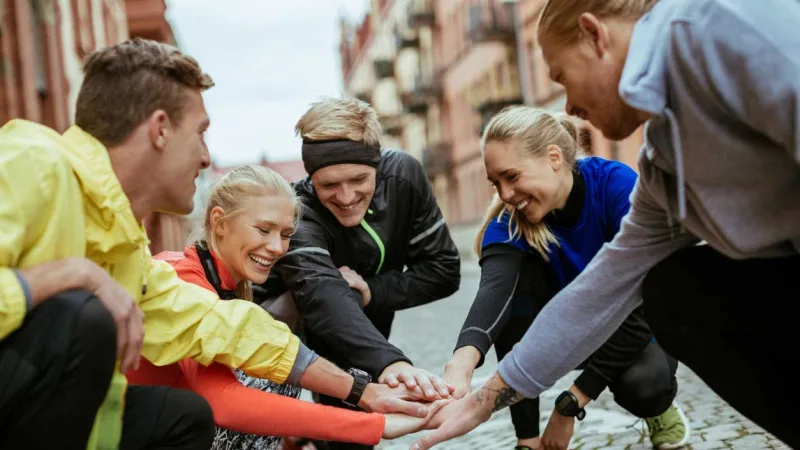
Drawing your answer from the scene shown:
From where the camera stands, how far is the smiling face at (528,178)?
3.73 meters

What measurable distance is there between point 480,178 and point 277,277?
108ft

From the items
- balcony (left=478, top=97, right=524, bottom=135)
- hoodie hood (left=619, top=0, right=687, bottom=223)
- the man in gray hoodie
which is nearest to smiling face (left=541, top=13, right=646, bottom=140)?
the man in gray hoodie

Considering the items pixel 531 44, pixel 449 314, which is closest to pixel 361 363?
pixel 449 314

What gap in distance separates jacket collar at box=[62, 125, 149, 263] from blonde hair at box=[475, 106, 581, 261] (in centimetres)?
171

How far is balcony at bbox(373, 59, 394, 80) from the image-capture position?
5638 centimetres

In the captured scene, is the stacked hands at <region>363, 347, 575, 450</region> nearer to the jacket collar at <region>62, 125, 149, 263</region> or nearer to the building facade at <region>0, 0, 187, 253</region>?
the jacket collar at <region>62, 125, 149, 263</region>

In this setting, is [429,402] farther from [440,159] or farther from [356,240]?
[440,159]

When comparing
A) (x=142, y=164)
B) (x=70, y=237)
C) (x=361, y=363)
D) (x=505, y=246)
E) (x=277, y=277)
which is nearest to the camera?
(x=70, y=237)

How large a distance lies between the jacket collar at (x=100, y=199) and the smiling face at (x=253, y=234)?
1154 millimetres

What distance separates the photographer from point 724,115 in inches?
85.2

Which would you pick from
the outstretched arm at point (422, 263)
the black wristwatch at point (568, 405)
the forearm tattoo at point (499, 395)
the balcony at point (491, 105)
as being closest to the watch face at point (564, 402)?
the black wristwatch at point (568, 405)

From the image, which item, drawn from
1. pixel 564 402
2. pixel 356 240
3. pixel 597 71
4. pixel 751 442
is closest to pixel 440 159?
pixel 356 240

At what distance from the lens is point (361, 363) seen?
3.68 meters

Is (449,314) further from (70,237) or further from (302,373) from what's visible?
(70,237)
